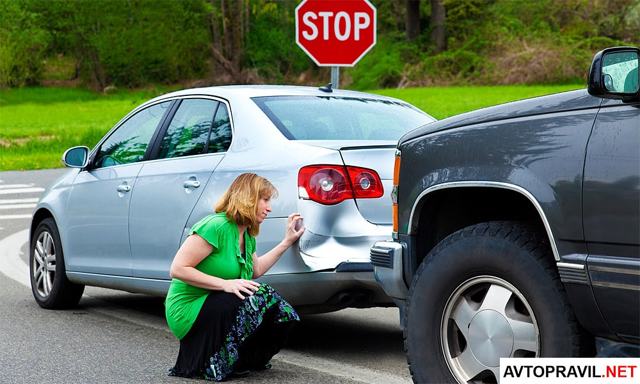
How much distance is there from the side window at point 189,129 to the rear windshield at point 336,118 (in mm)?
392

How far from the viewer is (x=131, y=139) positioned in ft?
26.5

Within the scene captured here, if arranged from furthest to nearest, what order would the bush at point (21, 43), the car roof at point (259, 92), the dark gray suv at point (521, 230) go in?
the bush at point (21, 43)
the car roof at point (259, 92)
the dark gray suv at point (521, 230)

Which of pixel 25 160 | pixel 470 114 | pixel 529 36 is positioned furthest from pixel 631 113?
pixel 529 36

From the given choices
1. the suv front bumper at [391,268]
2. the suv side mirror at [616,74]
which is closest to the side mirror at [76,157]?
the suv front bumper at [391,268]

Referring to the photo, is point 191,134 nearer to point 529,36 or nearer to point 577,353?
point 577,353

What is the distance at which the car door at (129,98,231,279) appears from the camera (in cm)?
706

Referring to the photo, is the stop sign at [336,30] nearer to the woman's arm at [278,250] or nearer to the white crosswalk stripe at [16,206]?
the woman's arm at [278,250]

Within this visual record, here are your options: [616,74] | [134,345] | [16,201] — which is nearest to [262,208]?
[134,345]

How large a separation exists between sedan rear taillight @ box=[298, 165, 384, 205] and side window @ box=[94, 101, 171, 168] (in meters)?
1.80

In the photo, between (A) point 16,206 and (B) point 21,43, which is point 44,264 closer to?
(A) point 16,206

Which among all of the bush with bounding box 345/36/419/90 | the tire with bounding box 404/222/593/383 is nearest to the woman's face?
the tire with bounding box 404/222/593/383

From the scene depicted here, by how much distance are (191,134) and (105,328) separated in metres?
1.43

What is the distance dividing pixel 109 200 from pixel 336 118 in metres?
1.81

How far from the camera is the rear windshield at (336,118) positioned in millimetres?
6910
